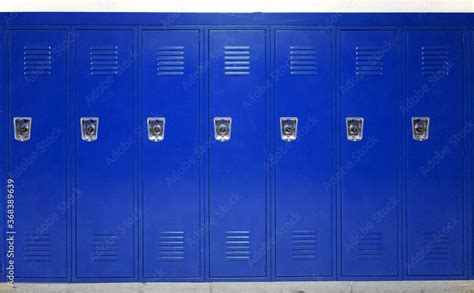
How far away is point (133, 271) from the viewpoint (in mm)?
4258

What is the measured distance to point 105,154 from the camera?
4246 mm

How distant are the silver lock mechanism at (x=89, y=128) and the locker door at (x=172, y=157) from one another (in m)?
0.40

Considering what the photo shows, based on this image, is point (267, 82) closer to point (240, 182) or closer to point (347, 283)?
point (240, 182)

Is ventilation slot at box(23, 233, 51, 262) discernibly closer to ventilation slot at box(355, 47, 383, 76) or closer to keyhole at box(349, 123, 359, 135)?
keyhole at box(349, 123, 359, 135)

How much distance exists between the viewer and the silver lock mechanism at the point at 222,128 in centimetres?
425

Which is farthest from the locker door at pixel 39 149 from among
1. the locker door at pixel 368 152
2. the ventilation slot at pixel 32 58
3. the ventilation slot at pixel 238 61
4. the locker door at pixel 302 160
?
the locker door at pixel 368 152

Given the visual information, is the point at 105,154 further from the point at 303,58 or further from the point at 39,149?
the point at 303,58

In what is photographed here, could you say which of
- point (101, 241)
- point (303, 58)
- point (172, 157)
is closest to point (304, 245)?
point (172, 157)

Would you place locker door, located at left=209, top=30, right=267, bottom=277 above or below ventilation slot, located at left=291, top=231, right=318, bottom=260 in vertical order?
above

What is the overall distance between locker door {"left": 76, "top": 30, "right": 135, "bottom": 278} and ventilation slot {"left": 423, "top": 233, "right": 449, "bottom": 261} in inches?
96.8

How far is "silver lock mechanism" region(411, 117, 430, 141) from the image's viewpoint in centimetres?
430

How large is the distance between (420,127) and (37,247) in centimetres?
333

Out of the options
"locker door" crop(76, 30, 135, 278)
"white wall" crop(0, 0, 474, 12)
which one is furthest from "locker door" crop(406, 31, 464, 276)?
"locker door" crop(76, 30, 135, 278)

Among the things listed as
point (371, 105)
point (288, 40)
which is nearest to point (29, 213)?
point (288, 40)
